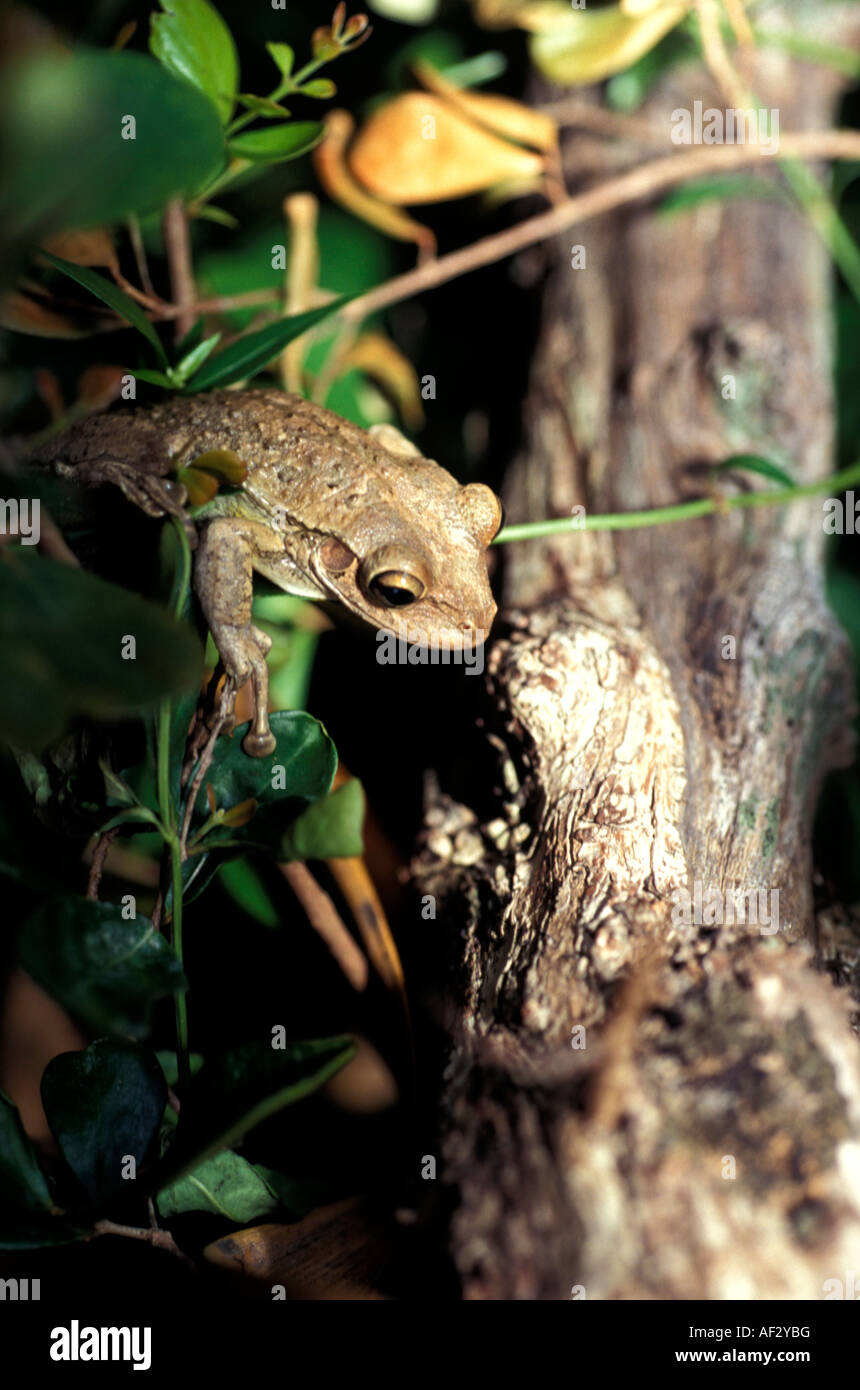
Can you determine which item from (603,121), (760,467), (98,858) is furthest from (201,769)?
(603,121)

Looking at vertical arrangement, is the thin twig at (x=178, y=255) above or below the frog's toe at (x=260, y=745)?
above

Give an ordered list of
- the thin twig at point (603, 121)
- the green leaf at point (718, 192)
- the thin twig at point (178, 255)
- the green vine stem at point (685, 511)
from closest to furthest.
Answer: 1. the green vine stem at point (685, 511)
2. the thin twig at point (178, 255)
3. the green leaf at point (718, 192)
4. the thin twig at point (603, 121)

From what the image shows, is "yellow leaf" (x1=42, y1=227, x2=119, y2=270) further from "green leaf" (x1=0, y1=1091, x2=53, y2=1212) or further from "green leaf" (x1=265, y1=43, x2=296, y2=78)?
"green leaf" (x1=0, y1=1091, x2=53, y2=1212)

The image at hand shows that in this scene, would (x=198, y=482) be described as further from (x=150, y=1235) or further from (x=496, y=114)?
(x=496, y=114)

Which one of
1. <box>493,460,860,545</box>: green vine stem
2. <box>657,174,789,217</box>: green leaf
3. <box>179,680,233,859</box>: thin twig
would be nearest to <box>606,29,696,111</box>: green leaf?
<box>657,174,789,217</box>: green leaf

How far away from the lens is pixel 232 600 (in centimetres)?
199

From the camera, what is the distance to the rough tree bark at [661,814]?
1.19 meters

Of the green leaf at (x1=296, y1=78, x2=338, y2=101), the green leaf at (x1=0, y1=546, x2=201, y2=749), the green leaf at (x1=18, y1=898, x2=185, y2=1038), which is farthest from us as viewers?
the green leaf at (x1=296, y1=78, x2=338, y2=101)

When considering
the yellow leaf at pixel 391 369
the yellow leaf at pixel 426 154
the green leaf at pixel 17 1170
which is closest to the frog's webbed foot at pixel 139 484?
the green leaf at pixel 17 1170

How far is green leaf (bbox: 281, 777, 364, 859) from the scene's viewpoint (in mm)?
1419

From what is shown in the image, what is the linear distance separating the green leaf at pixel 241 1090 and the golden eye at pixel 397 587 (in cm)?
107

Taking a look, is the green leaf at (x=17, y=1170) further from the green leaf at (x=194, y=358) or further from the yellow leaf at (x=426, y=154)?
the yellow leaf at (x=426, y=154)

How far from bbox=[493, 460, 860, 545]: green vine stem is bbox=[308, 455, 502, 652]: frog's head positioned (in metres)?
0.13

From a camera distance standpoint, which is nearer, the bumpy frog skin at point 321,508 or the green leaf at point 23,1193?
the green leaf at point 23,1193
